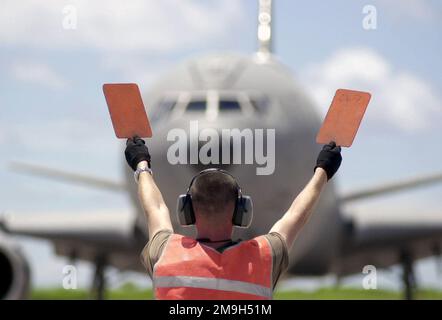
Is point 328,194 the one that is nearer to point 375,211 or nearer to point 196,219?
point 375,211

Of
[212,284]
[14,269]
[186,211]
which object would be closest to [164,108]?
[14,269]

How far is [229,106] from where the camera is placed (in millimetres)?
8773

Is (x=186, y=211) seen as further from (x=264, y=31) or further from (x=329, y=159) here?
(x=264, y=31)

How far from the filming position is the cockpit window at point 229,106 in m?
8.73

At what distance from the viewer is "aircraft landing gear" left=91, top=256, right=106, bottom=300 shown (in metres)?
12.4

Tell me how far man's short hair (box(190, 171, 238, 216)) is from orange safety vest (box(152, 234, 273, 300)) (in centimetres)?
10

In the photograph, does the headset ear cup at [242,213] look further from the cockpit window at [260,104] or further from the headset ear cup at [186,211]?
the cockpit window at [260,104]

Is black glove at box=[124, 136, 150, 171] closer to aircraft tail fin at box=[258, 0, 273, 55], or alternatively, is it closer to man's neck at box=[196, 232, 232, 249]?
man's neck at box=[196, 232, 232, 249]

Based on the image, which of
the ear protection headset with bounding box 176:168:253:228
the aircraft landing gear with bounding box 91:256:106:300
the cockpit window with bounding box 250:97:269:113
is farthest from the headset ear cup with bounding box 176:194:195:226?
the aircraft landing gear with bounding box 91:256:106:300

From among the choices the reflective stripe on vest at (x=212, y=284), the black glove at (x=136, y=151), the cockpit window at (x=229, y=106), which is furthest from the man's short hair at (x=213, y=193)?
the cockpit window at (x=229, y=106)

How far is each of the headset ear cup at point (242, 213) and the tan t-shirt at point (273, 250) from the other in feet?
0.30

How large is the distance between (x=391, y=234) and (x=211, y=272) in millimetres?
10187

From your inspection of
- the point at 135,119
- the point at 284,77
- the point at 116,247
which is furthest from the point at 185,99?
the point at 135,119
